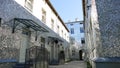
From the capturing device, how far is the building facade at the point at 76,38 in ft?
97.7

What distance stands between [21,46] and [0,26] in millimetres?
2307

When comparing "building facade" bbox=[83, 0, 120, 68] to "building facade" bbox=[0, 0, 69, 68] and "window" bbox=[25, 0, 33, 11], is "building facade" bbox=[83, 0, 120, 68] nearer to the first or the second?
"building facade" bbox=[0, 0, 69, 68]

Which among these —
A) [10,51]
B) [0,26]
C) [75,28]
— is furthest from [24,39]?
[75,28]

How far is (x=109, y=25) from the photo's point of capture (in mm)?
4906

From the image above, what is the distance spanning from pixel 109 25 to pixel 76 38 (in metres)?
25.6

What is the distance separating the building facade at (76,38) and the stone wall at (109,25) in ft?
80.5

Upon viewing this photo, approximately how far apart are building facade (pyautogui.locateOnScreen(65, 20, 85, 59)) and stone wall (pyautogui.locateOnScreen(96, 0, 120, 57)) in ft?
80.5

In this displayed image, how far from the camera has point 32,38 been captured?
9.96m

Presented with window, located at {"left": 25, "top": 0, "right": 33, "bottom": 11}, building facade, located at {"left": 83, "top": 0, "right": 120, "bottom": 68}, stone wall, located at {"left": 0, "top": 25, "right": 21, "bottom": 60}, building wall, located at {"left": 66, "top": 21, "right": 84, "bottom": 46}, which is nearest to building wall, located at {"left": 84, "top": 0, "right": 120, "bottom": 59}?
building facade, located at {"left": 83, "top": 0, "right": 120, "bottom": 68}

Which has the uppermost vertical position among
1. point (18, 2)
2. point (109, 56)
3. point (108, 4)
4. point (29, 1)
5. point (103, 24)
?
point (29, 1)

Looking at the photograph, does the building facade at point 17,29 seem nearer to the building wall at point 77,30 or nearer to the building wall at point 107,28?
the building wall at point 107,28

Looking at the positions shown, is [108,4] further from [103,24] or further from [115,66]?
[115,66]

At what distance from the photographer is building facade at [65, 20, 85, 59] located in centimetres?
2978

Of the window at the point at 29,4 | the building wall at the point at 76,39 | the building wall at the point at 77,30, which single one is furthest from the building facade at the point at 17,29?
the building wall at the point at 77,30
